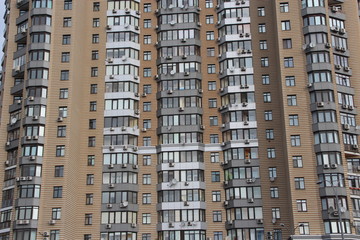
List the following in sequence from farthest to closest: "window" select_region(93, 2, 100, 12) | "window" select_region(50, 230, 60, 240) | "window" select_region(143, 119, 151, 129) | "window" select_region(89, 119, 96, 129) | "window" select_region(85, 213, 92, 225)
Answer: "window" select_region(93, 2, 100, 12), "window" select_region(143, 119, 151, 129), "window" select_region(89, 119, 96, 129), "window" select_region(85, 213, 92, 225), "window" select_region(50, 230, 60, 240)

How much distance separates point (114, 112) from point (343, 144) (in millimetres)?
26237

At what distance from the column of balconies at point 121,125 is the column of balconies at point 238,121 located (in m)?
10.3

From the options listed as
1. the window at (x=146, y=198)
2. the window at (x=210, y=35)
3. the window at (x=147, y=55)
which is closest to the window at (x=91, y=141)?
the window at (x=146, y=198)

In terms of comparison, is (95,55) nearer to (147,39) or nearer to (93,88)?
(93,88)

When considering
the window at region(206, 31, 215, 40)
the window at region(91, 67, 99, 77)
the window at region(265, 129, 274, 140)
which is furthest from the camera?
the window at region(206, 31, 215, 40)

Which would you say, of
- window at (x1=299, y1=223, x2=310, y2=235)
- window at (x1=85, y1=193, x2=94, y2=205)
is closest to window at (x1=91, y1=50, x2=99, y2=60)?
window at (x1=85, y1=193, x2=94, y2=205)

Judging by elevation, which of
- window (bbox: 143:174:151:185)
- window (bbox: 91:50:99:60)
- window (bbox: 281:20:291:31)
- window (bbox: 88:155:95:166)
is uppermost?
window (bbox: 281:20:291:31)

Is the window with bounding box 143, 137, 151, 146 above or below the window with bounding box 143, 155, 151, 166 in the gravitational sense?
above

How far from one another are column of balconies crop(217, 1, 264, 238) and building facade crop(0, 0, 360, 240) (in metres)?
0.16

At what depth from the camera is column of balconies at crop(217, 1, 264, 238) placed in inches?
2383

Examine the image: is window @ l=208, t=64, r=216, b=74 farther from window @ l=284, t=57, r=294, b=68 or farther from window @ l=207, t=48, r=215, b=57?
window @ l=284, t=57, r=294, b=68

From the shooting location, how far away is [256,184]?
61375 mm

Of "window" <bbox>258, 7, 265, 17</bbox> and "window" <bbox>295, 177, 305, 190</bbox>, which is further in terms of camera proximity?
"window" <bbox>258, 7, 265, 17</bbox>

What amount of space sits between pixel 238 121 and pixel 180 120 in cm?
678
